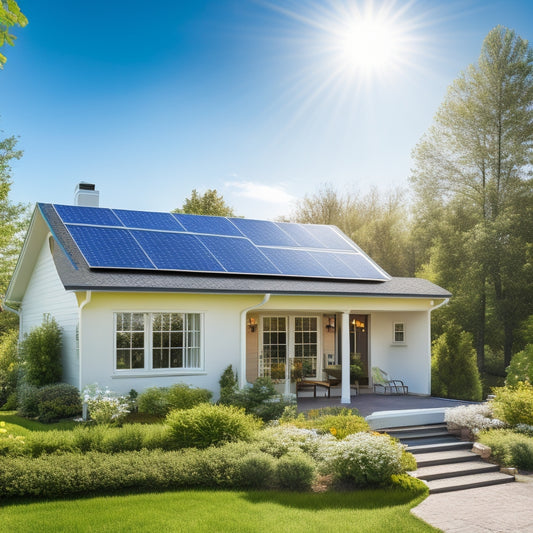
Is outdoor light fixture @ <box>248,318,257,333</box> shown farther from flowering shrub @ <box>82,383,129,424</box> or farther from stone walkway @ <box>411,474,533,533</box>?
stone walkway @ <box>411,474,533,533</box>

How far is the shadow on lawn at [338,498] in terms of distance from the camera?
7.29m

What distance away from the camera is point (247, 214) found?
38938 mm

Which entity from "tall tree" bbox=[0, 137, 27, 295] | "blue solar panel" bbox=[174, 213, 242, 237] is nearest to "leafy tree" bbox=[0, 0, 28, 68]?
"blue solar panel" bbox=[174, 213, 242, 237]

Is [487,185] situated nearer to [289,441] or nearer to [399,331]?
[399,331]

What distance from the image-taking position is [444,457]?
9688 millimetres

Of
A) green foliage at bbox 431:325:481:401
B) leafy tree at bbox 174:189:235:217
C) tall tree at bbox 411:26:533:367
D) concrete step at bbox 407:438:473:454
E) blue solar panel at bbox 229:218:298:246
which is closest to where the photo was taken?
concrete step at bbox 407:438:473:454

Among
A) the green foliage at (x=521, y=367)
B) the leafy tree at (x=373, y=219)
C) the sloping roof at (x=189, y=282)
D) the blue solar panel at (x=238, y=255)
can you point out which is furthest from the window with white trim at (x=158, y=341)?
the leafy tree at (x=373, y=219)

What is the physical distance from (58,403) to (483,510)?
8.08 m

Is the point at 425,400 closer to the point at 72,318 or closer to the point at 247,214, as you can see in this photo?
the point at 72,318

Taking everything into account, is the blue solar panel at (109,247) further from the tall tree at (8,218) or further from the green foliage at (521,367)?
Answer: the tall tree at (8,218)

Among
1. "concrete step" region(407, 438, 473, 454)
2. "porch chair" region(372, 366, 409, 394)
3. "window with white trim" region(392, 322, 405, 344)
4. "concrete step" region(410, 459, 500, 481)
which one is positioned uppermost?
"window with white trim" region(392, 322, 405, 344)

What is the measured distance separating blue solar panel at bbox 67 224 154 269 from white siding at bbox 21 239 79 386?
3.43 ft

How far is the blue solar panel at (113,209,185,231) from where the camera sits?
14.9 meters

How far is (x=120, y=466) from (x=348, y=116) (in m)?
16.8
